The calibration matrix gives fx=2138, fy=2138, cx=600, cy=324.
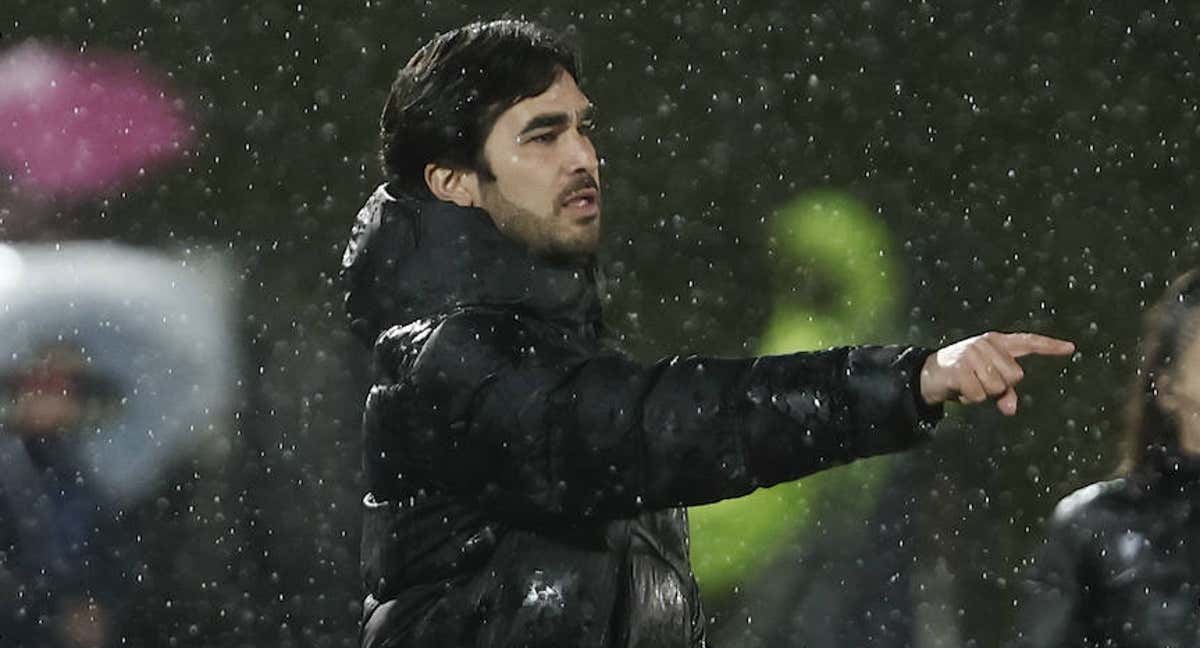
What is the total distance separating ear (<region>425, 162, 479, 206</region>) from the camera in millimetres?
2340

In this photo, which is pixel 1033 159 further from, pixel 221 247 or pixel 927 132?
pixel 221 247

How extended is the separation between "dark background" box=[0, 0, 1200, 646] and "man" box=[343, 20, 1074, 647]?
3600 mm

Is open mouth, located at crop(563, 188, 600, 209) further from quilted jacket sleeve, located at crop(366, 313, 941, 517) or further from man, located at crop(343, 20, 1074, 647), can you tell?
quilted jacket sleeve, located at crop(366, 313, 941, 517)

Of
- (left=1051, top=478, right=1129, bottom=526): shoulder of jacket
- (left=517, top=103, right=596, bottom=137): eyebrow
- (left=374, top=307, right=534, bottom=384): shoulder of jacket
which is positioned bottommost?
(left=1051, top=478, right=1129, bottom=526): shoulder of jacket

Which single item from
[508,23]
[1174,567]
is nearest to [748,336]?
[1174,567]

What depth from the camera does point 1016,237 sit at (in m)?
6.06

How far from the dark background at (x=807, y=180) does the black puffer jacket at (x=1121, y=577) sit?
2.95 metres

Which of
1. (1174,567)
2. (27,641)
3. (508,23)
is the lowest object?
(27,641)

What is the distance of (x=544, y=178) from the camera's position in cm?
232

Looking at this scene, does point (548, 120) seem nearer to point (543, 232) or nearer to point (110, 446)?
point (543, 232)

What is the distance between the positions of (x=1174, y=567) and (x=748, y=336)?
9.98 feet

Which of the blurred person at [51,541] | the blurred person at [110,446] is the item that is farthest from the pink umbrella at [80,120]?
the blurred person at [51,541]

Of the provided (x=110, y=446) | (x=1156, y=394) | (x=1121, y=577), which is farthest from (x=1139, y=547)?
(x=110, y=446)

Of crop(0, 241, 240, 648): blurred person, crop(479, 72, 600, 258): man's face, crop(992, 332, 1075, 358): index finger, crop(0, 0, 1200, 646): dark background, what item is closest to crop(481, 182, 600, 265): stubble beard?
crop(479, 72, 600, 258): man's face
